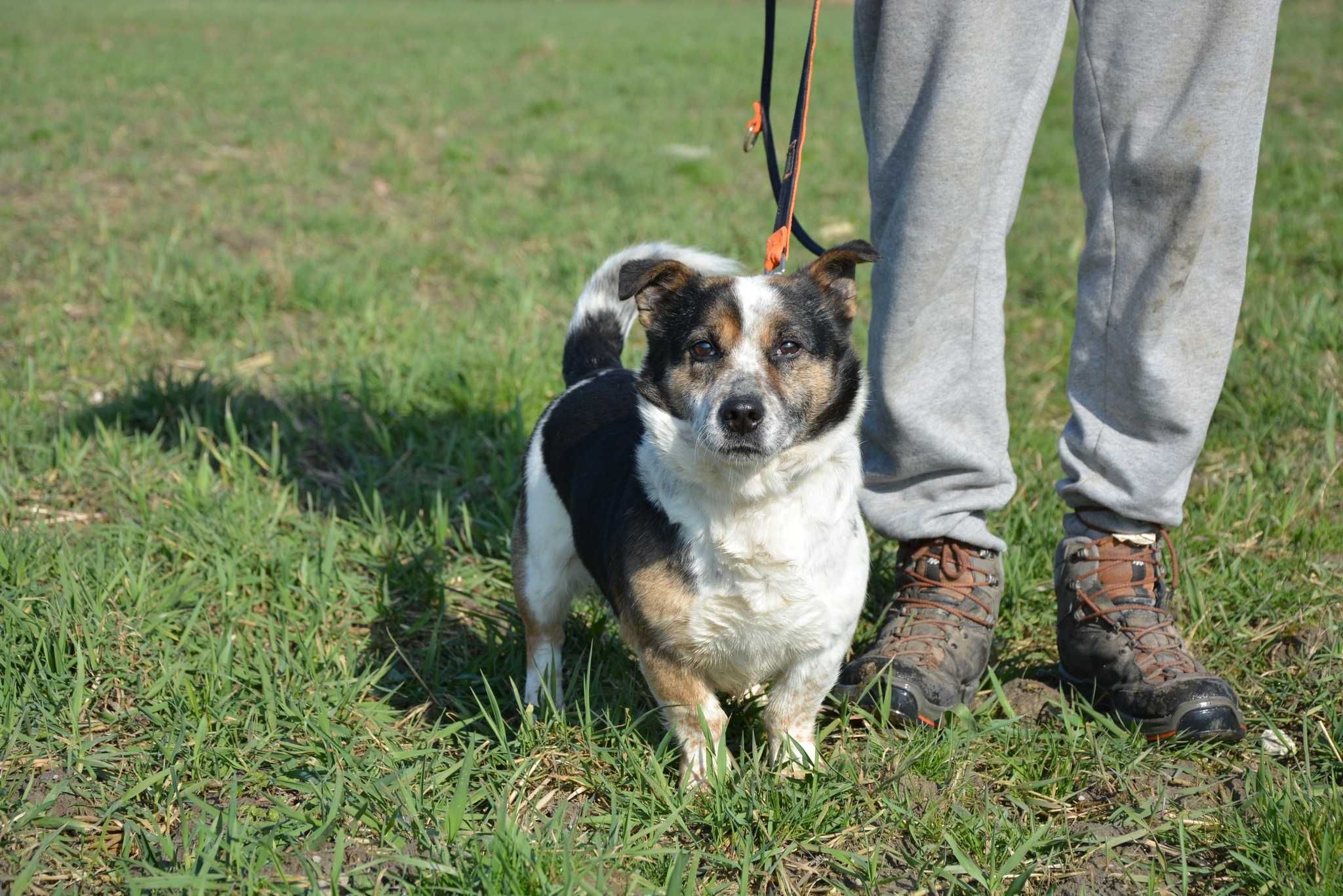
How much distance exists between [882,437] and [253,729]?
1.53m

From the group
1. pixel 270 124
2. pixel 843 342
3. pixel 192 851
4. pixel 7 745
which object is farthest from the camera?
pixel 270 124

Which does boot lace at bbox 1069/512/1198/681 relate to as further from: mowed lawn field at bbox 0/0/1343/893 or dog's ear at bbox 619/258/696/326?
dog's ear at bbox 619/258/696/326

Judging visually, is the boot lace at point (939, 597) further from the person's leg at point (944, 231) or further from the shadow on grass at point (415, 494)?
the shadow on grass at point (415, 494)

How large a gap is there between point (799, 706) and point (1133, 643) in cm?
79

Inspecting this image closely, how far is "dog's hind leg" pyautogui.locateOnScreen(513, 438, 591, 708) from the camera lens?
2.54m

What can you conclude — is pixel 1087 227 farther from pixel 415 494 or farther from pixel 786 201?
pixel 415 494

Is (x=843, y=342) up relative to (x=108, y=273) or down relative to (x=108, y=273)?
up

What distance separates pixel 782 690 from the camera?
7.20 ft

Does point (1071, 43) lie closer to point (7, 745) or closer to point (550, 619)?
point (550, 619)

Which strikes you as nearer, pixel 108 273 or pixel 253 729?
pixel 253 729

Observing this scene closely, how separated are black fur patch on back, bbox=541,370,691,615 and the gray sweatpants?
612 mm

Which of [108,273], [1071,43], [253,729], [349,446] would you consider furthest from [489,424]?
[1071,43]

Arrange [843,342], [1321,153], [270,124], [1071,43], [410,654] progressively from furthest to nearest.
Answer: [1071,43] → [270,124] → [1321,153] → [410,654] → [843,342]

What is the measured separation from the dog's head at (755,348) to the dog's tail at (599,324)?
0.44 meters
